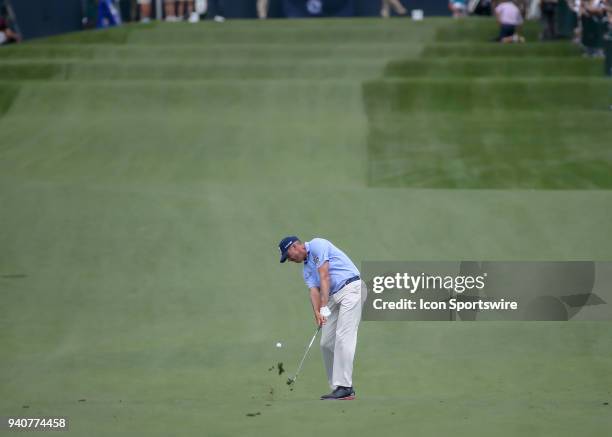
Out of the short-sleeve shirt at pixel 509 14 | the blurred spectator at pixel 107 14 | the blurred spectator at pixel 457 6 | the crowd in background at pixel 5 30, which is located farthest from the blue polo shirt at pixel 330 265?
the blurred spectator at pixel 107 14

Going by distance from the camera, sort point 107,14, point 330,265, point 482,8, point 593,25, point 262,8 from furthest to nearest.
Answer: point 107,14, point 262,8, point 482,8, point 593,25, point 330,265

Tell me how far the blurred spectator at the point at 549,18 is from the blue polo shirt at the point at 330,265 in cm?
1794

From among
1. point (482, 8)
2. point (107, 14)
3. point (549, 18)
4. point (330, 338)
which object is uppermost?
point (330, 338)

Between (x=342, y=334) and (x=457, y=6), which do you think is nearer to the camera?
(x=342, y=334)

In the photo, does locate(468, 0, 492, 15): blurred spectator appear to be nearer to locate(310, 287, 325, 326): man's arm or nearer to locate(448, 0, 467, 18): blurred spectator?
locate(448, 0, 467, 18): blurred spectator

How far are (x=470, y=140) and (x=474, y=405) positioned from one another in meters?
13.2

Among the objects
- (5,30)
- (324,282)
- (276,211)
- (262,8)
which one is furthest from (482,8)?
(324,282)

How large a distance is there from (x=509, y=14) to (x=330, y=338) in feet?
60.2

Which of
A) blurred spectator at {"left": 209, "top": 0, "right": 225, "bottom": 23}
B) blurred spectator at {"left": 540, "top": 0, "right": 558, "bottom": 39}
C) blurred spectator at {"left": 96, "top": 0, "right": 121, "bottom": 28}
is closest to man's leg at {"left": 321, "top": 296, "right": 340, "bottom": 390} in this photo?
blurred spectator at {"left": 540, "top": 0, "right": 558, "bottom": 39}

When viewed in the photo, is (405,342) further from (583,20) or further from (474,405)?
(583,20)

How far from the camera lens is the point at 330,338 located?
37.5ft

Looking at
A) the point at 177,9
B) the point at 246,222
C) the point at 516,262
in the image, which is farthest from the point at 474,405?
the point at 177,9

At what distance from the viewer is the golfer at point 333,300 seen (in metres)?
11.0

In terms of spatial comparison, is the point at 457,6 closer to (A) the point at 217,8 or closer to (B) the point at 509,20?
(B) the point at 509,20
